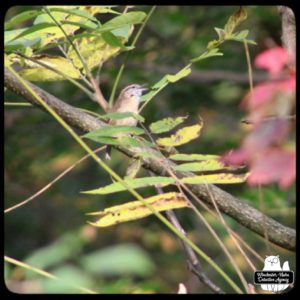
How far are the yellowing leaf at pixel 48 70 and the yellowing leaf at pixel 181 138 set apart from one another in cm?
31

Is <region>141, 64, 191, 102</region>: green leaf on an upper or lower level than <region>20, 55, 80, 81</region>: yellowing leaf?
upper

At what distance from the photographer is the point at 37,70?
209 centimetres

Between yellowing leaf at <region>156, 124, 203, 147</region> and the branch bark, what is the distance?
43 mm

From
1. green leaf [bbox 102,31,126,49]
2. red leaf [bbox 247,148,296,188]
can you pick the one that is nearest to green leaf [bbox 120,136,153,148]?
green leaf [bbox 102,31,126,49]

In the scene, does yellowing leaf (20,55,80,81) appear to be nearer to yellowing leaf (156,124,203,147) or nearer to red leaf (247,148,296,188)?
yellowing leaf (156,124,203,147)

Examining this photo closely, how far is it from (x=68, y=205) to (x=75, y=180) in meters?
0.63

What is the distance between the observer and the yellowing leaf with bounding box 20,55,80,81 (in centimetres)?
205

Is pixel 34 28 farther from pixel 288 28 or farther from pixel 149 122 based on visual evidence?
pixel 149 122

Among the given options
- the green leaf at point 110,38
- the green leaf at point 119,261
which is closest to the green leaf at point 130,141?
the green leaf at point 110,38

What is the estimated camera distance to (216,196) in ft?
6.07

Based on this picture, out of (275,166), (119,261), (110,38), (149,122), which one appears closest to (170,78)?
(110,38)

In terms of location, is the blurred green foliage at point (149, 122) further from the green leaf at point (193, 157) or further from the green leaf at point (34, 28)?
the green leaf at point (34, 28)

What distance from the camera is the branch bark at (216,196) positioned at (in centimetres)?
181
